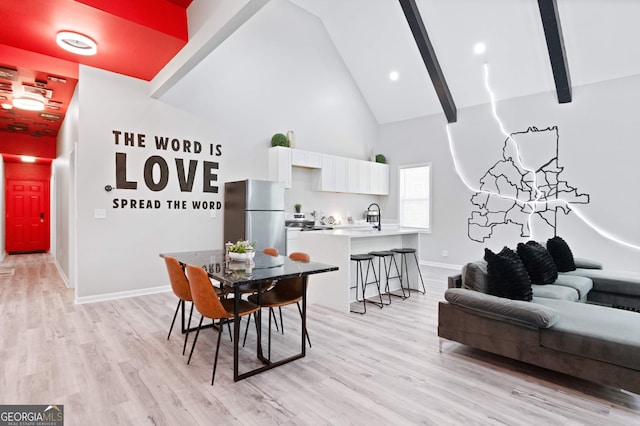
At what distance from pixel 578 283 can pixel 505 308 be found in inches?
70.6

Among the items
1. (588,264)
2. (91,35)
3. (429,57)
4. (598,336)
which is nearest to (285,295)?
(598,336)

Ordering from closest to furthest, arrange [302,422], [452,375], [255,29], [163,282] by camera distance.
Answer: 1. [302,422]
2. [452,375]
3. [163,282]
4. [255,29]

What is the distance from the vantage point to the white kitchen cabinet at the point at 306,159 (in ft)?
21.9

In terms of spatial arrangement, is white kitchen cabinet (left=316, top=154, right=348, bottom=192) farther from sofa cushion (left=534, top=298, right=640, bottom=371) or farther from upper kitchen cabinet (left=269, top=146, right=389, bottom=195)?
sofa cushion (left=534, top=298, right=640, bottom=371)

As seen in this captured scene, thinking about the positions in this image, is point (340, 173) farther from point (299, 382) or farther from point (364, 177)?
point (299, 382)

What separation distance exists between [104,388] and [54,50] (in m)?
3.98

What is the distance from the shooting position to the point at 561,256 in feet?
14.6

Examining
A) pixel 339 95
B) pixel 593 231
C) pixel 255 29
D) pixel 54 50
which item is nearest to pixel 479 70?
pixel 339 95

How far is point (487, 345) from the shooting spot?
280cm

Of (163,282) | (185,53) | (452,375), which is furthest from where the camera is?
(163,282)

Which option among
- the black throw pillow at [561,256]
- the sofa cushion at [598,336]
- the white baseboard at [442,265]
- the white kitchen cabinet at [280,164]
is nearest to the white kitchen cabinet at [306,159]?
the white kitchen cabinet at [280,164]

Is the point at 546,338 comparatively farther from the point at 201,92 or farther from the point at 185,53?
the point at 201,92

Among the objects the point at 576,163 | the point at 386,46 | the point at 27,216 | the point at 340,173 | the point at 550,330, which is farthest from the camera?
the point at 27,216

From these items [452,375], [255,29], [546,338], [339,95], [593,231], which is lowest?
[452,375]
